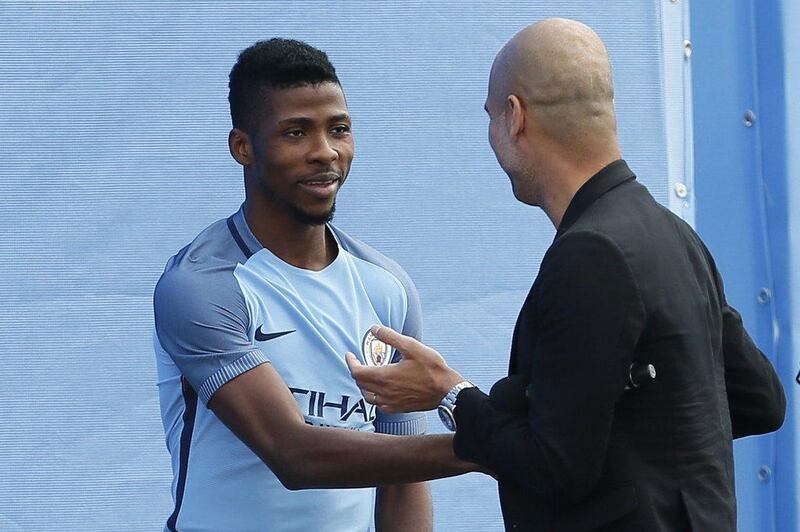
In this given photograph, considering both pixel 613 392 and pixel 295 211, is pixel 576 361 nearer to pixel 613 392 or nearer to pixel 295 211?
pixel 613 392

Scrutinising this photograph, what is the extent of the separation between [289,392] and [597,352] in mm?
628

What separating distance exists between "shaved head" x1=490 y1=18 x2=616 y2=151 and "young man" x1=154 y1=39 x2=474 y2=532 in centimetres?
52

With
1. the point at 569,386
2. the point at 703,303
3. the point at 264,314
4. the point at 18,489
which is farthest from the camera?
the point at 18,489

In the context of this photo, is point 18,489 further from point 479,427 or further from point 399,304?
point 479,427

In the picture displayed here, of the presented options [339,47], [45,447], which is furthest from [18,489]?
[339,47]

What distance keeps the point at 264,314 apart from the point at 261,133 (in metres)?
0.33

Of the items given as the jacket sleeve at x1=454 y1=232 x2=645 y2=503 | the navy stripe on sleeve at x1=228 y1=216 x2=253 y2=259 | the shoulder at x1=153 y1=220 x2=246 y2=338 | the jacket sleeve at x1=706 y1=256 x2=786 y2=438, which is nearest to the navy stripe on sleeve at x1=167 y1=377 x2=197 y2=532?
the shoulder at x1=153 y1=220 x2=246 y2=338

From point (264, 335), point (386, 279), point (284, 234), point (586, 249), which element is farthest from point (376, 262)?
point (586, 249)

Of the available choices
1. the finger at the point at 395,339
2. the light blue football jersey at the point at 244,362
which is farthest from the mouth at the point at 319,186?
the finger at the point at 395,339

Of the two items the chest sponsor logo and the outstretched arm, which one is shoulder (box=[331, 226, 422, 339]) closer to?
the chest sponsor logo

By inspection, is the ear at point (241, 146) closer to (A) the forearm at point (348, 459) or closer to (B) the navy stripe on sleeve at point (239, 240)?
(B) the navy stripe on sleeve at point (239, 240)

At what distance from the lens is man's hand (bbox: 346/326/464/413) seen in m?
1.58

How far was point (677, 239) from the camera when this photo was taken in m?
1.41

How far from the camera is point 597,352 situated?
1.25 meters
